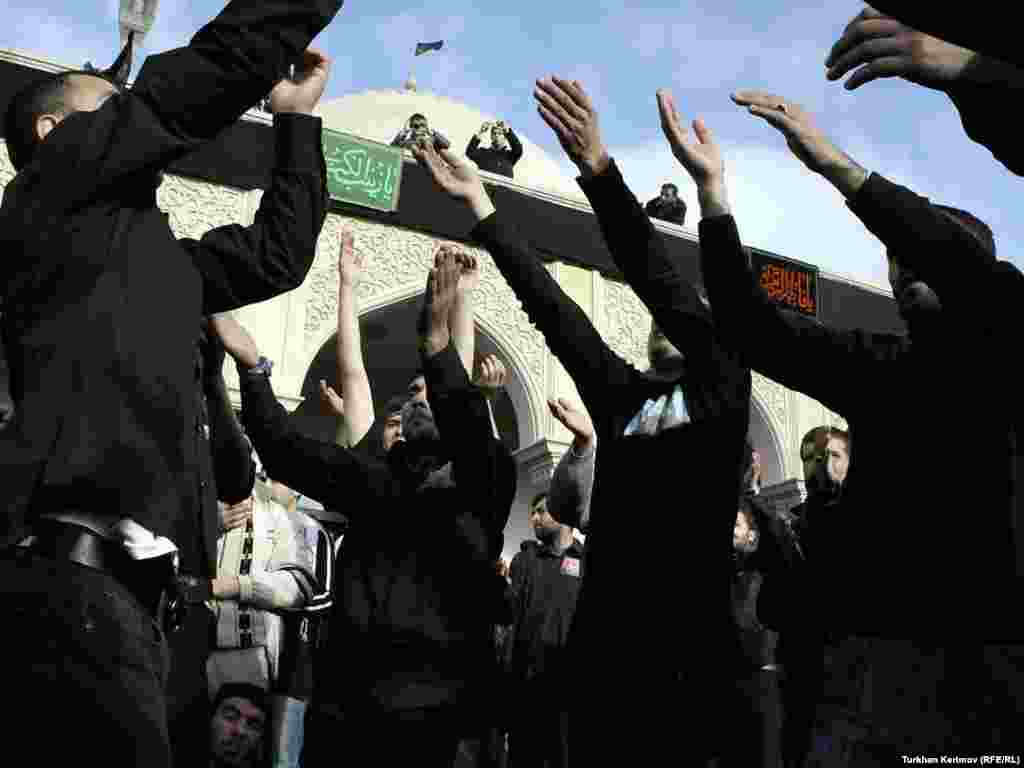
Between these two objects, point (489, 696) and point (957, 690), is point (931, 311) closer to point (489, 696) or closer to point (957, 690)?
point (957, 690)

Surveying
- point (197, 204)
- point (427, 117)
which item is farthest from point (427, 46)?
point (197, 204)

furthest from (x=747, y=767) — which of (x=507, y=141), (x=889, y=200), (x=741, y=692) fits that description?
(x=507, y=141)

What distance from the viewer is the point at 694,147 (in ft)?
7.13

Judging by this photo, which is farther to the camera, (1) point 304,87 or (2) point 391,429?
(2) point 391,429

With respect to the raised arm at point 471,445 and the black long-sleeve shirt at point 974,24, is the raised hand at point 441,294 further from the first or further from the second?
the black long-sleeve shirt at point 974,24

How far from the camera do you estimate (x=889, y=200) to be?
1.60 meters

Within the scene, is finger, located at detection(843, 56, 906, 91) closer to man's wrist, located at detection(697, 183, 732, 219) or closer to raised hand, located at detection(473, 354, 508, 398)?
man's wrist, located at detection(697, 183, 732, 219)

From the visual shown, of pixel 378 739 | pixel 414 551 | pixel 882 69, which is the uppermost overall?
pixel 882 69

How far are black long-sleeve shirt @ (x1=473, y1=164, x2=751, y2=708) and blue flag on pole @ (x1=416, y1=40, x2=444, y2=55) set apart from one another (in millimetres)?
18608

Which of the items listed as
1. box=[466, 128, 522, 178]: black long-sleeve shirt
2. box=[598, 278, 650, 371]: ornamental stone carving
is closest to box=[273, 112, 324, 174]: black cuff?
box=[598, 278, 650, 371]: ornamental stone carving

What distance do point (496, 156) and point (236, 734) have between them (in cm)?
946

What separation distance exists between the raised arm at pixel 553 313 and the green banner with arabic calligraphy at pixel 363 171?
7.85m

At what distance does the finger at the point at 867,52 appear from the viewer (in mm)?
1160

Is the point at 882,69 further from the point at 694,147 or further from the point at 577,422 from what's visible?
the point at 577,422
